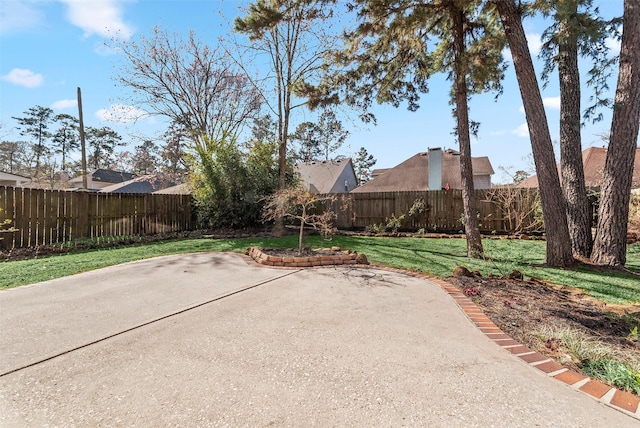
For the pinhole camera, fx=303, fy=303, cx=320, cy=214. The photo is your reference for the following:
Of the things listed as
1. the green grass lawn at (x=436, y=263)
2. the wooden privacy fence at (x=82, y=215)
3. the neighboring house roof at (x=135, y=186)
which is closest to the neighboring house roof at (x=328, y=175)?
the neighboring house roof at (x=135, y=186)

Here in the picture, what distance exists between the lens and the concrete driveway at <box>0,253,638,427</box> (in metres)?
1.52

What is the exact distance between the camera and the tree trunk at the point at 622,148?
530cm

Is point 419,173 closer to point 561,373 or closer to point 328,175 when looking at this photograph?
point 328,175

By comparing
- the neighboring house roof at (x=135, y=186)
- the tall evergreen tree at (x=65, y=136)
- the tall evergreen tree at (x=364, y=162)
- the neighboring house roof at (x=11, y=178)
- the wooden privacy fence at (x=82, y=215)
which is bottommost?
the wooden privacy fence at (x=82, y=215)

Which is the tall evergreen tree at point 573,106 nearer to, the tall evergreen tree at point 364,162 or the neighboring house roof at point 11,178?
the neighboring house roof at point 11,178

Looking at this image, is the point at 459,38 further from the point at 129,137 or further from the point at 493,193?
the point at 129,137

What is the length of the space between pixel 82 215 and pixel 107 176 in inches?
1062

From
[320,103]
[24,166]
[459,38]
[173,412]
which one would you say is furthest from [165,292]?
[24,166]

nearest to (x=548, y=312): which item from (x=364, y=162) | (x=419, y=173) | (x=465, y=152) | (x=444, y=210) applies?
(x=465, y=152)

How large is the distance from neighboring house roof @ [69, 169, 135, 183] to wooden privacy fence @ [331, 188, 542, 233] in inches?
1091

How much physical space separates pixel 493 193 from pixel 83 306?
1104 cm

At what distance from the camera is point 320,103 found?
25.8 feet

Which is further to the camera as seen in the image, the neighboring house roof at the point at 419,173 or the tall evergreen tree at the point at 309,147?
the tall evergreen tree at the point at 309,147

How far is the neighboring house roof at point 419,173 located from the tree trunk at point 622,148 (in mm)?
12936
